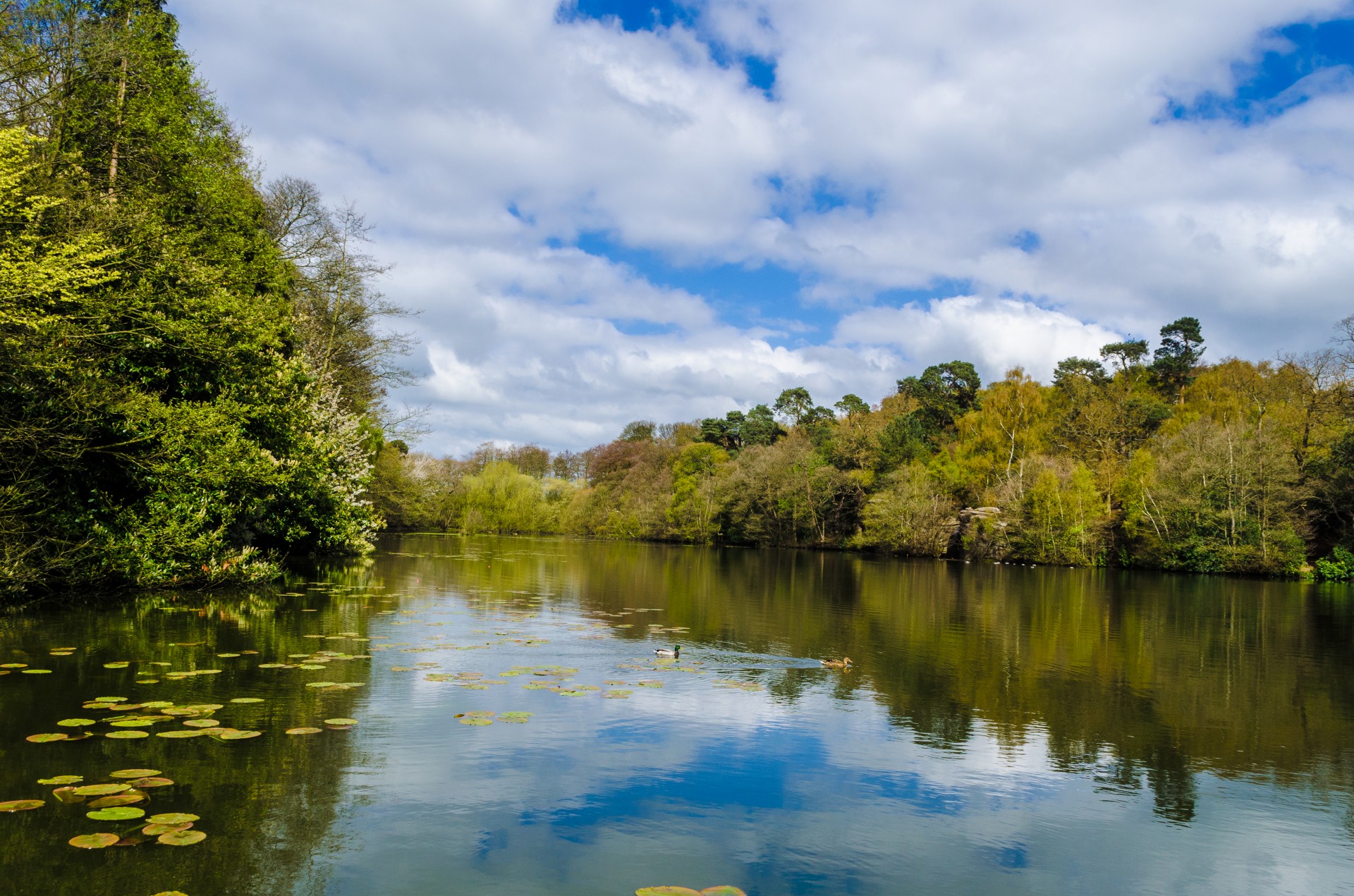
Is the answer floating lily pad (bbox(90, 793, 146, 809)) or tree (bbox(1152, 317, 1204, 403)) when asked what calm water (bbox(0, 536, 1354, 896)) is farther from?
tree (bbox(1152, 317, 1204, 403))

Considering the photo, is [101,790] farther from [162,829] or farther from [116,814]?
[162,829]

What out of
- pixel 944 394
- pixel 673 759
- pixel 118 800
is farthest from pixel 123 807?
pixel 944 394

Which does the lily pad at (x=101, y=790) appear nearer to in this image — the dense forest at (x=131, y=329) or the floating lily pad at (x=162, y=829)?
the floating lily pad at (x=162, y=829)

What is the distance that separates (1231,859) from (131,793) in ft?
28.7

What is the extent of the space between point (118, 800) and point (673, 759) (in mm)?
4824

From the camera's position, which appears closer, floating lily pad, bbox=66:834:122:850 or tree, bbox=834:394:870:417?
floating lily pad, bbox=66:834:122:850

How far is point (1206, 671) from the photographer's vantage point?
49.3 feet

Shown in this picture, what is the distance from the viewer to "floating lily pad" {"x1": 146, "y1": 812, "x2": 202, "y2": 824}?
19.1 ft

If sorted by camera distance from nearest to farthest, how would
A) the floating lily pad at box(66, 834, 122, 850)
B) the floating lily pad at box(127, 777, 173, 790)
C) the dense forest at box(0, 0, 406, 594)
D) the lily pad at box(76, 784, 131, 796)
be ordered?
1. the floating lily pad at box(66, 834, 122, 850)
2. the lily pad at box(76, 784, 131, 796)
3. the floating lily pad at box(127, 777, 173, 790)
4. the dense forest at box(0, 0, 406, 594)

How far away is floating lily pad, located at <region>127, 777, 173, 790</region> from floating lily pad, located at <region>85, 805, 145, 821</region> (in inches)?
18.8

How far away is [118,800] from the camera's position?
6.13m

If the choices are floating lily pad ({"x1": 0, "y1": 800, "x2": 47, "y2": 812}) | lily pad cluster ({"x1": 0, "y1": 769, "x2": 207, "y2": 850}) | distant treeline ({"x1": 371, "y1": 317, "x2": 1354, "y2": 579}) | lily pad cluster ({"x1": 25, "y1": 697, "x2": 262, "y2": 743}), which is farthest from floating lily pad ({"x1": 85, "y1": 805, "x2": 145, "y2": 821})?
distant treeline ({"x1": 371, "y1": 317, "x2": 1354, "y2": 579})

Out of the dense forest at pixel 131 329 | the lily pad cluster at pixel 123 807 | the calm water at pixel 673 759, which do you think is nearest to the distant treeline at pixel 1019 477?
the dense forest at pixel 131 329

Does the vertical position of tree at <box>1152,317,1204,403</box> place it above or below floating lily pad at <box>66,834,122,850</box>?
above
